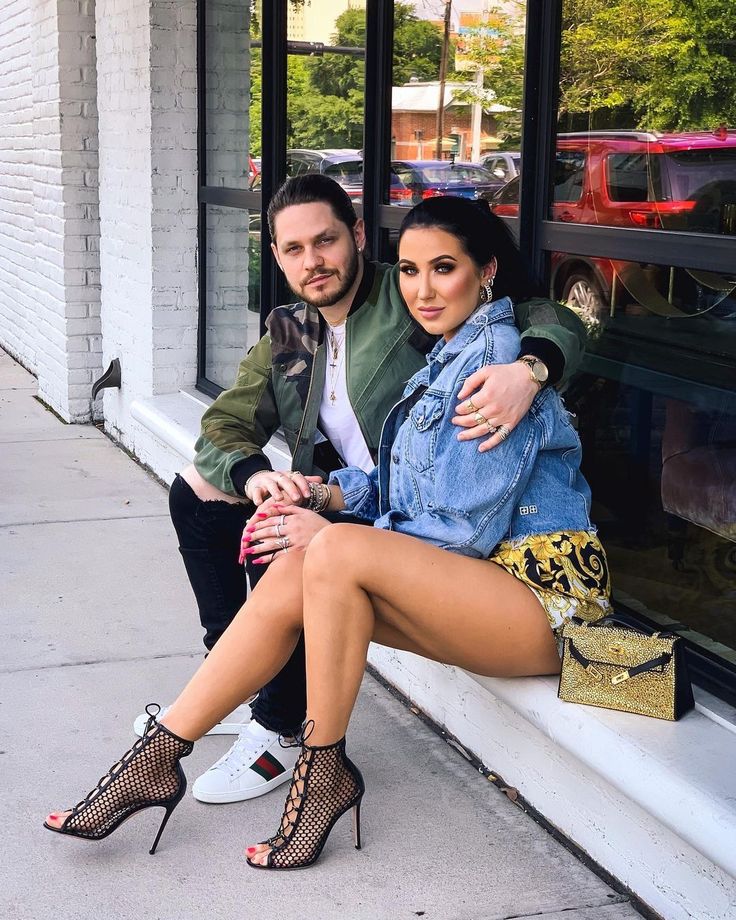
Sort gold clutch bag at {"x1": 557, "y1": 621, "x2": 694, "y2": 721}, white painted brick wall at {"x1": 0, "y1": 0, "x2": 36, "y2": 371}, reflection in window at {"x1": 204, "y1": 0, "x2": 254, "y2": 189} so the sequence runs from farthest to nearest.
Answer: white painted brick wall at {"x1": 0, "y1": 0, "x2": 36, "y2": 371} < reflection in window at {"x1": 204, "y1": 0, "x2": 254, "y2": 189} < gold clutch bag at {"x1": 557, "y1": 621, "x2": 694, "y2": 721}

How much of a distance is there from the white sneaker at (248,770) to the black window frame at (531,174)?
100 centimetres

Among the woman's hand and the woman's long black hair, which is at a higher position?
the woman's long black hair

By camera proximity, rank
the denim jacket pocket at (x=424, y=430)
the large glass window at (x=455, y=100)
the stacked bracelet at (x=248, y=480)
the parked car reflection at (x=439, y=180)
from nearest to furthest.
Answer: the denim jacket pocket at (x=424, y=430)
the stacked bracelet at (x=248, y=480)
the large glass window at (x=455, y=100)
the parked car reflection at (x=439, y=180)

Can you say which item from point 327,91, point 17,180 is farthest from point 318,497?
point 17,180

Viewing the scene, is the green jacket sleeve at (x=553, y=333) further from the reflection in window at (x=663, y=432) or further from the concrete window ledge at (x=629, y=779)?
the concrete window ledge at (x=629, y=779)

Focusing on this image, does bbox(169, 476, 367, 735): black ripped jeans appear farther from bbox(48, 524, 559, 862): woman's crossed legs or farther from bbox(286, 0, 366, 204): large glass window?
bbox(286, 0, 366, 204): large glass window

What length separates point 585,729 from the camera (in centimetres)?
249

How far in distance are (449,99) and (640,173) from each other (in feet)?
2.88

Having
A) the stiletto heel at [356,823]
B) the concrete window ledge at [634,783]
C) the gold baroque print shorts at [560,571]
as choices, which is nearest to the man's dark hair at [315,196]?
the gold baroque print shorts at [560,571]

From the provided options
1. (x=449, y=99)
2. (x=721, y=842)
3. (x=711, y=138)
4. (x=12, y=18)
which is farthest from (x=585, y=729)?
(x=12, y=18)

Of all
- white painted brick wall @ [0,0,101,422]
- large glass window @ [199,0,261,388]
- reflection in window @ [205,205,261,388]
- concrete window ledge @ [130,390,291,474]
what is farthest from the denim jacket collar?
white painted brick wall @ [0,0,101,422]

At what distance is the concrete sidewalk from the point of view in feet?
8.25

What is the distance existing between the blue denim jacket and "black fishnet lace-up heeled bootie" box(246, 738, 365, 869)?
0.50 metres

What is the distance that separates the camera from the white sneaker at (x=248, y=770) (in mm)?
2922
